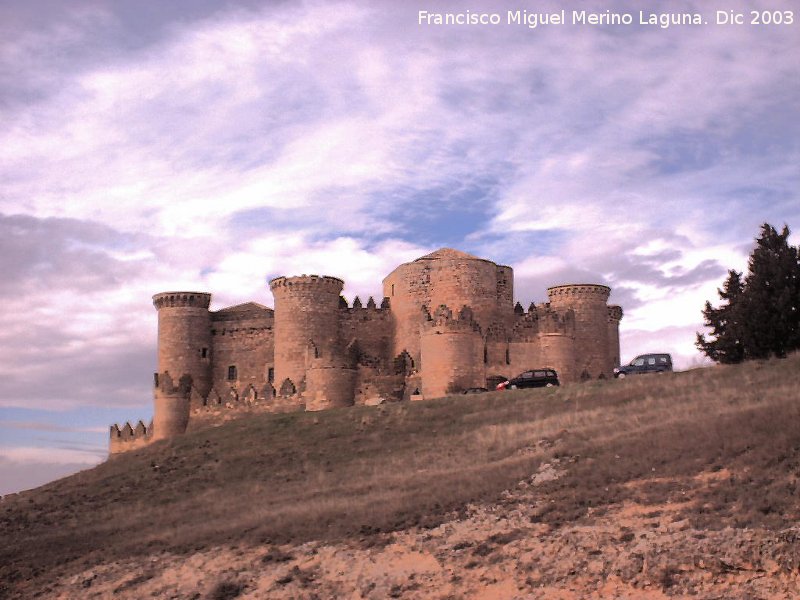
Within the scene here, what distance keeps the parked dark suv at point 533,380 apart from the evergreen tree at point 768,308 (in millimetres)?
7849

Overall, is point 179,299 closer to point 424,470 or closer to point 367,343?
point 367,343

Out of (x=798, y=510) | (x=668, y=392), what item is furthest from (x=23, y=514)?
(x=798, y=510)

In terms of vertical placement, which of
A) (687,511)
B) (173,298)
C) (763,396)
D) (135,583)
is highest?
(173,298)

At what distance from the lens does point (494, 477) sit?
78.6ft

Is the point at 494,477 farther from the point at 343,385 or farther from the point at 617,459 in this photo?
the point at 343,385

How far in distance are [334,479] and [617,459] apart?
32.8 feet

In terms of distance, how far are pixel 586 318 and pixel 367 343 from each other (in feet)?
34.9

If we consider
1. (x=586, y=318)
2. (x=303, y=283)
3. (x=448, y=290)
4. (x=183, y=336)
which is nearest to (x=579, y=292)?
(x=586, y=318)

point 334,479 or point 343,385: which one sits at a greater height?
point 343,385

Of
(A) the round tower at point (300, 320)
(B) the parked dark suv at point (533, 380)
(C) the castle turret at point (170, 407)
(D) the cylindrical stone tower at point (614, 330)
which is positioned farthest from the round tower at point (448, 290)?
(C) the castle turret at point (170, 407)

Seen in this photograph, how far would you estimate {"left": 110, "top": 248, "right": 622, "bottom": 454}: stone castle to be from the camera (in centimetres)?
4409

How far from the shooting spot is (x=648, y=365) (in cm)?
4131

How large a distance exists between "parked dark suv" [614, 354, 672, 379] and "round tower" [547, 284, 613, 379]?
21.2 ft


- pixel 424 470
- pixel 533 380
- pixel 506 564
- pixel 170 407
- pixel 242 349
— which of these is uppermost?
pixel 242 349
